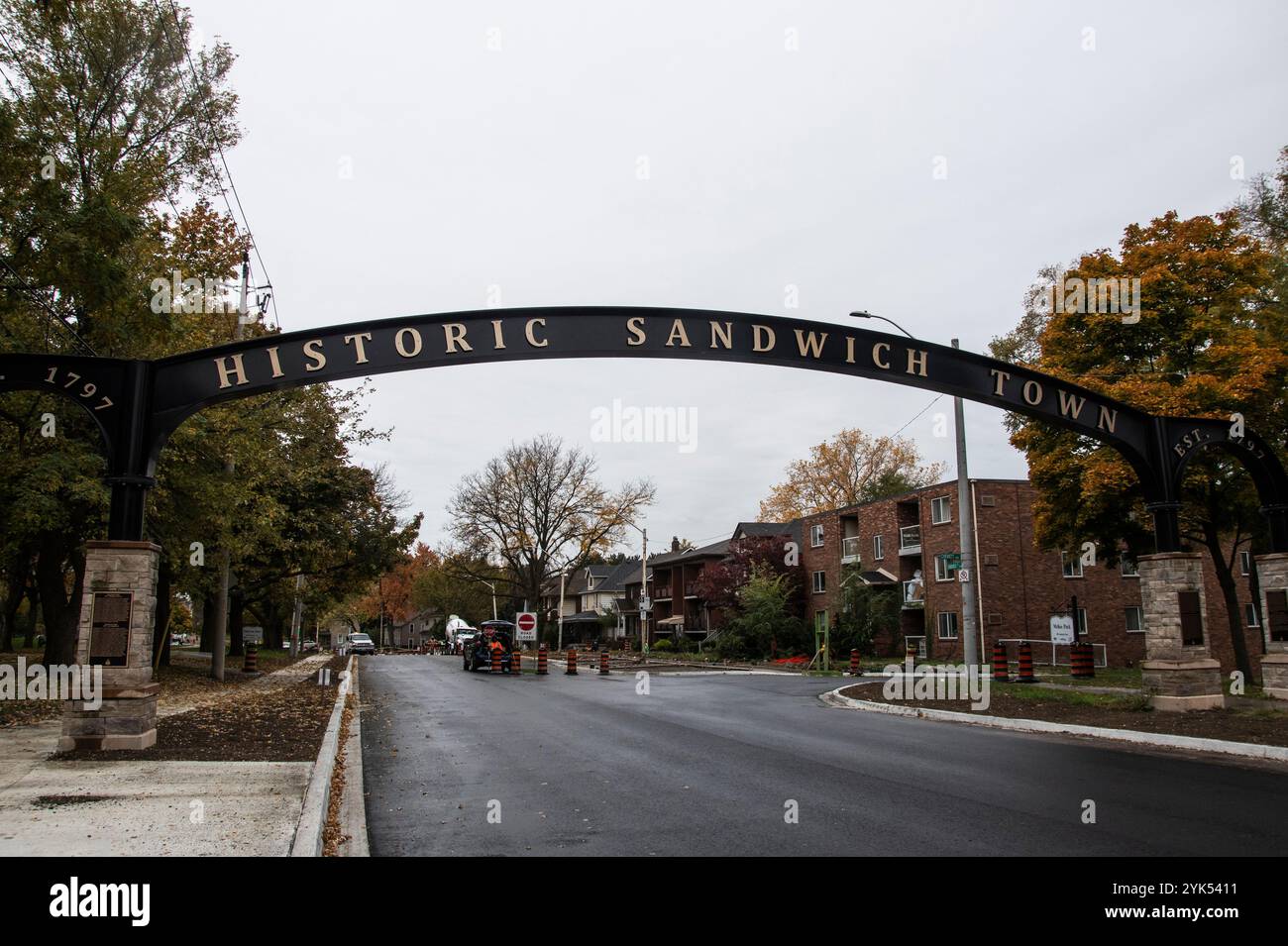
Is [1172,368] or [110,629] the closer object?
[110,629]

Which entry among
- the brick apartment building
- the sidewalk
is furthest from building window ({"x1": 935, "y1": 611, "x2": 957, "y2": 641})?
the sidewalk

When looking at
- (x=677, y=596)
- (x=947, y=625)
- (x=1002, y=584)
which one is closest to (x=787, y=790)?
(x=1002, y=584)

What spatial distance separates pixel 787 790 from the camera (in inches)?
354

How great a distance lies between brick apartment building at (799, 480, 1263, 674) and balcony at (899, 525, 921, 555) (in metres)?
0.05

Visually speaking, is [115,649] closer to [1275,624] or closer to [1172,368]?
[1275,624]

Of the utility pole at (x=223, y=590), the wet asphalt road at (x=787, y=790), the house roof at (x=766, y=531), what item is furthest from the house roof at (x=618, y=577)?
the wet asphalt road at (x=787, y=790)

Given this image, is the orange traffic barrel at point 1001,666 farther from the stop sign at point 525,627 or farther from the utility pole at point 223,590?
the utility pole at point 223,590

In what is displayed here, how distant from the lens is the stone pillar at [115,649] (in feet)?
34.6

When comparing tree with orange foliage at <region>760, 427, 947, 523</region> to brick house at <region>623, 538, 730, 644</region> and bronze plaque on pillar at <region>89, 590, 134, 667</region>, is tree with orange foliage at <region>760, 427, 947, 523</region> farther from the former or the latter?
bronze plaque on pillar at <region>89, 590, 134, 667</region>

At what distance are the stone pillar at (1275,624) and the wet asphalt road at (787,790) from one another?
479 cm

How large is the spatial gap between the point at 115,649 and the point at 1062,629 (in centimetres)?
2382

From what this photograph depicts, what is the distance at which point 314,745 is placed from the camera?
37.8ft

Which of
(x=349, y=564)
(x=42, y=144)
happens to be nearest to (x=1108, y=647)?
(x=349, y=564)
